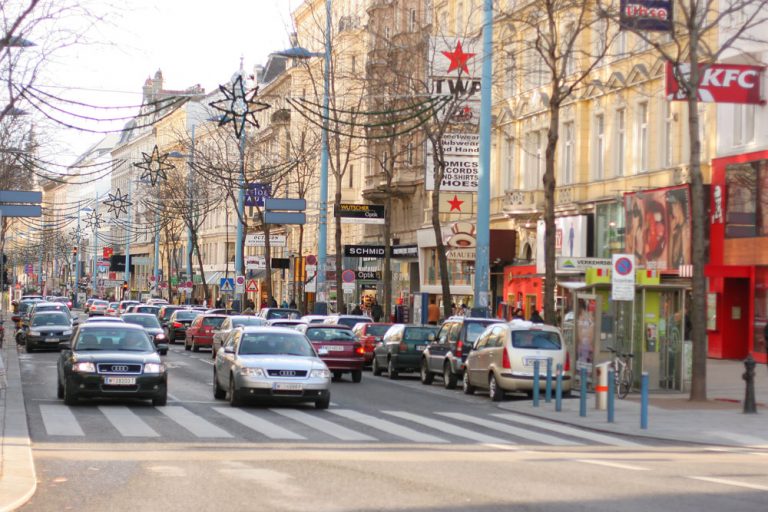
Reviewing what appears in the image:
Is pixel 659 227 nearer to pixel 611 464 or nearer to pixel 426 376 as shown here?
pixel 426 376

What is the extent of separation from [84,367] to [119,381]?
0.65 meters

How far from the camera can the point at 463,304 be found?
58.9 meters

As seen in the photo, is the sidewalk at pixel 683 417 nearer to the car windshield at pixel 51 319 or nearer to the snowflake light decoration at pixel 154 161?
the snowflake light decoration at pixel 154 161

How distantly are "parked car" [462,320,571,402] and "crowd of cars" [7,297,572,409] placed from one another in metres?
0.02

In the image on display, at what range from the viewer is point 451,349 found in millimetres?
32844

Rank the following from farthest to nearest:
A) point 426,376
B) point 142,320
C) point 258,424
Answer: point 142,320, point 426,376, point 258,424

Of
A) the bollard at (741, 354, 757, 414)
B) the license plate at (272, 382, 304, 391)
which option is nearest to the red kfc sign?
the bollard at (741, 354, 757, 414)

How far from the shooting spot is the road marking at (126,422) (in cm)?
1902

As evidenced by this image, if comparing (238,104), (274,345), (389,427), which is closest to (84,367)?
(274,345)

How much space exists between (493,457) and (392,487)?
12.3 ft

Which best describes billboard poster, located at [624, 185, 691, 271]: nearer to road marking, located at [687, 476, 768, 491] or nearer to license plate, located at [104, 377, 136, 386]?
license plate, located at [104, 377, 136, 386]

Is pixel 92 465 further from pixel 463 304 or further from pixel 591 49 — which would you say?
pixel 463 304

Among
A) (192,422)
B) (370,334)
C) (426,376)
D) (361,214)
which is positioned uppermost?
(361,214)

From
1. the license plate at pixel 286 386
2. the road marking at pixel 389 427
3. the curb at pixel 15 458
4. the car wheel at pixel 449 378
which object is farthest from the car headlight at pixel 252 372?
the car wheel at pixel 449 378
